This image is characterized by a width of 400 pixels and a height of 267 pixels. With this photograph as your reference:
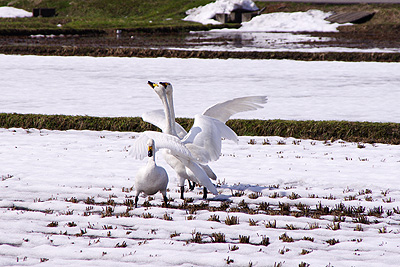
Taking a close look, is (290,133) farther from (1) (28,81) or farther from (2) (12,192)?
(1) (28,81)

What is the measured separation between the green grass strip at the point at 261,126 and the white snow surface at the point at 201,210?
43.3 inches

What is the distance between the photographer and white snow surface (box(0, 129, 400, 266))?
6.31m

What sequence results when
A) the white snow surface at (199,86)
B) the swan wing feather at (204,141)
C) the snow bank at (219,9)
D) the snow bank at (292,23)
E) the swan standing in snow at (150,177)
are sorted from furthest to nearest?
the snow bank at (219,9)
the snow bank at (292,23)
the white snow surface at (199,86)
the swan wing feather at (204,141)
the swan standing in snow at (150,177)

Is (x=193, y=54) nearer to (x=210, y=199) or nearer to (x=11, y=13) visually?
(x=210, y=199)

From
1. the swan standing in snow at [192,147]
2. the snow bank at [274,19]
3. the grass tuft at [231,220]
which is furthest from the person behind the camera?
the snow bank at [274,19]

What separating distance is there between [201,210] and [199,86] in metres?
14.0

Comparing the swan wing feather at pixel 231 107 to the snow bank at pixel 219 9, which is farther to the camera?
the snow bank at pixel 219 9

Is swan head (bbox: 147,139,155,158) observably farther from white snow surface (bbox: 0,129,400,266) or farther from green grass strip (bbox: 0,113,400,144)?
green grass strip (bbox: 0,113,400,144)

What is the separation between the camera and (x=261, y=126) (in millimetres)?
14875

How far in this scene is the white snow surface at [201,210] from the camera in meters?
6.31

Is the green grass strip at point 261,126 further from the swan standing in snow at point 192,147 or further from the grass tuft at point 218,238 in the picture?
the grass tuft at point 218,238

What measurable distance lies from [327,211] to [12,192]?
16.0 feet

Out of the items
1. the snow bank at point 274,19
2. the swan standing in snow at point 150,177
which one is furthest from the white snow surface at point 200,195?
the snow bank at point 274,19

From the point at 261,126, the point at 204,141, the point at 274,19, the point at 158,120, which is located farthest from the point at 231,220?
the point at 274,19
